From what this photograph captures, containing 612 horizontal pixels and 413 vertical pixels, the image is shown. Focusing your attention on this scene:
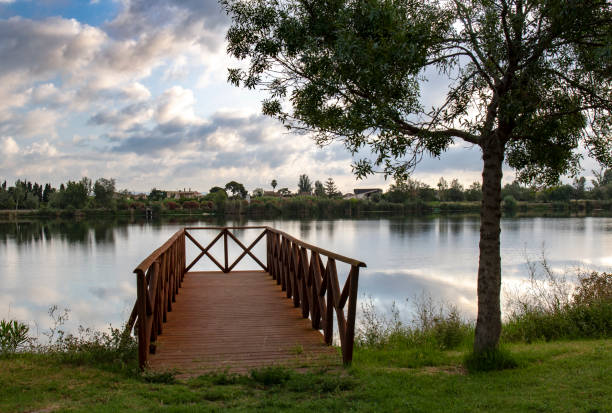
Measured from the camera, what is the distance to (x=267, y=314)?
6.99 meters

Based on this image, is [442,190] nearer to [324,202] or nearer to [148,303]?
[324,202]

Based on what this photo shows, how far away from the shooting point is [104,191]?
8244cm

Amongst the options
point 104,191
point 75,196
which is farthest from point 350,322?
point 104,191

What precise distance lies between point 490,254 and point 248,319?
3484 millimetres

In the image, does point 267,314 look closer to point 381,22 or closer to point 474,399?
point 474,399

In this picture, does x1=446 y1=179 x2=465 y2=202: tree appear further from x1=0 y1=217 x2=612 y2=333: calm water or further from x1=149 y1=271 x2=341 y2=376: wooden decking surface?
x1=149 y1=271 x2=341 y2=376: wooden decking surface

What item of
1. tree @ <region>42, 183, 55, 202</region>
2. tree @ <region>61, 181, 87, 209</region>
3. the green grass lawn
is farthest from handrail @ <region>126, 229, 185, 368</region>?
tree @ <region>42, 183, 55, 202</region>

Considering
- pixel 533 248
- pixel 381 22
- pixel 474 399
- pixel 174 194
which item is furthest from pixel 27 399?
pixel 174 194

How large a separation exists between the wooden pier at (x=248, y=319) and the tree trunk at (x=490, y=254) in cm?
131

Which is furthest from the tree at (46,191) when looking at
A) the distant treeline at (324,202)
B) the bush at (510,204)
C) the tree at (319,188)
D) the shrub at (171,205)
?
the bush at (510,204)

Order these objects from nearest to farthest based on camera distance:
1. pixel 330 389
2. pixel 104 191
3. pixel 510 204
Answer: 1. pixel 330 389
2. pixel 510 204
3. pixel 104 191

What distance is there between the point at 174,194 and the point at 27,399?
13745 cm

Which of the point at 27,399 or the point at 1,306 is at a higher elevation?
the point at 27,399

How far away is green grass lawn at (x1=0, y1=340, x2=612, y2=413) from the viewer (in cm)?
354
